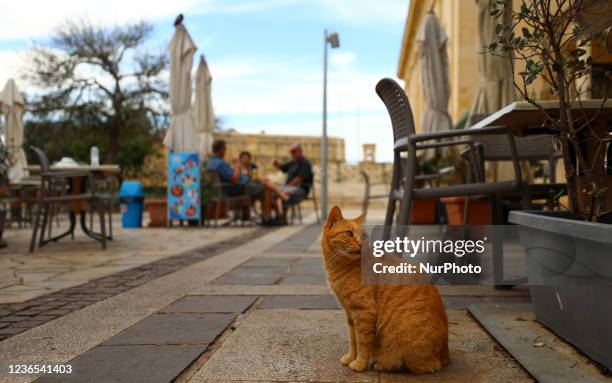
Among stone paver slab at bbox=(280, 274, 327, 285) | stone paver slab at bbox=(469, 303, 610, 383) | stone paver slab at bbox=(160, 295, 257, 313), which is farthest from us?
stone paver slab at bbox=(280, 274, 327, 285)

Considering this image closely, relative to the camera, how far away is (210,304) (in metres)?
2.97

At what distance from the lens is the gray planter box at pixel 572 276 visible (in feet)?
5.14

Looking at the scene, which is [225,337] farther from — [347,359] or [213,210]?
[213,210]

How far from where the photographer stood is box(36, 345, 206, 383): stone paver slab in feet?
5.87

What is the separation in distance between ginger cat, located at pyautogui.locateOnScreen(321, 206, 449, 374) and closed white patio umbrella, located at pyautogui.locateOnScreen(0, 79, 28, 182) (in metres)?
9.29

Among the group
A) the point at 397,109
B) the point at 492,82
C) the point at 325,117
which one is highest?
the point at 325,117

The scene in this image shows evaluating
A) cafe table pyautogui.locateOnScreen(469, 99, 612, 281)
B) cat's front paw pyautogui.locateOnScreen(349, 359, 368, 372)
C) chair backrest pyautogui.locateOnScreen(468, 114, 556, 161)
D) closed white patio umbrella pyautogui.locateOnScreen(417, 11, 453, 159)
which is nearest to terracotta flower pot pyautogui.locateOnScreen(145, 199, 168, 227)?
closed white patio umbrella pyautogui.locateOnScreen(417, 11, 453, 159)

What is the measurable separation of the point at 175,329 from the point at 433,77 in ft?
20.5

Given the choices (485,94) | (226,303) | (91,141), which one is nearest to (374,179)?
(91,141)

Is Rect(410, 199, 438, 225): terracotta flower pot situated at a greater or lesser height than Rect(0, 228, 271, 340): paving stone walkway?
greater

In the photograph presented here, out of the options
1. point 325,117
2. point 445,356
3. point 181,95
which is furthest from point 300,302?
point 325,117

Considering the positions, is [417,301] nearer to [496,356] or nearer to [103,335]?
[496,356]

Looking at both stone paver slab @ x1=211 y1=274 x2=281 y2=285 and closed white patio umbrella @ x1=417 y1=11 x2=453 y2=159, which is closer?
stone paver slab @ x1=211 y1=274 x2=281 y2=285

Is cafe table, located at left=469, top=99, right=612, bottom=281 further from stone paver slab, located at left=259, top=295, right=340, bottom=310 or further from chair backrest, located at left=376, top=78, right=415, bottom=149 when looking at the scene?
stone paver slab, located at left=259, top=295, right=340, bottom=310
